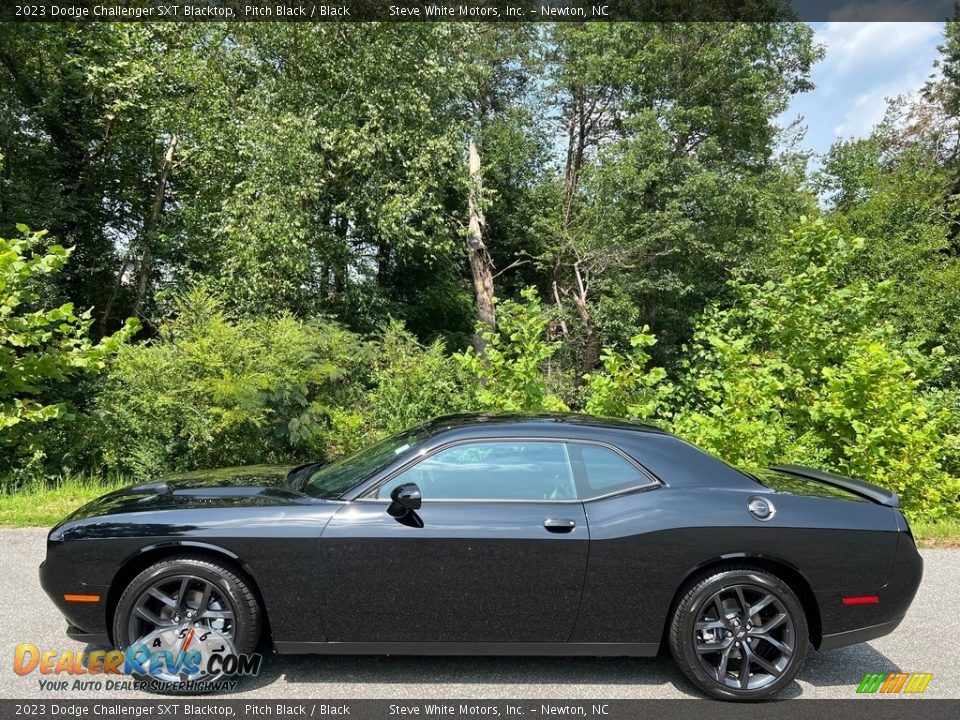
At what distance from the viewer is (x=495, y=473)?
13.0 feet

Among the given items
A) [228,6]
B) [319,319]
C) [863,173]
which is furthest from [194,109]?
[863,173]

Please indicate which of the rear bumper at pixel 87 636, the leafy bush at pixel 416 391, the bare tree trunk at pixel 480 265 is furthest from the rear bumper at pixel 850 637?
the bare tree trunk at pixel 480 265

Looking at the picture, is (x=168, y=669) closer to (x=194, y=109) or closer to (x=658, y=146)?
(x=194, y=109)

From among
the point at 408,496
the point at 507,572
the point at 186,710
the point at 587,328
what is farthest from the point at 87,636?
the point at 587,328

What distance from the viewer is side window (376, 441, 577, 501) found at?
12.8ft

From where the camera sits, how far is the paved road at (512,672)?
12.1 feet

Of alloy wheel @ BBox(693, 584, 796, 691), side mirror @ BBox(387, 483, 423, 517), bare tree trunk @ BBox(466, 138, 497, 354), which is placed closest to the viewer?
side mirror @ BBox(387, 483, 423, 517)

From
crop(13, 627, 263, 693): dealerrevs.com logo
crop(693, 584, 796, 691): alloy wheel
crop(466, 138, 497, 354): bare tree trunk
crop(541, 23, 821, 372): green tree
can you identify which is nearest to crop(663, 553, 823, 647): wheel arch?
crop(693, 584, 796, 691): alloy wheel

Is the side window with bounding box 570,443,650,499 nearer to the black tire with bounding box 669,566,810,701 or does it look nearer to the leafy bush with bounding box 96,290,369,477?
the black tire with bounding box 669,566,810,701

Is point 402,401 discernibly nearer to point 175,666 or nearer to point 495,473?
point 495,473

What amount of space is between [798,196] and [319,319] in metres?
14.5

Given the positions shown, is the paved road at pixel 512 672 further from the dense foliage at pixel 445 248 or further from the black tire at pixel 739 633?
the dense foliage at pixel 445 248

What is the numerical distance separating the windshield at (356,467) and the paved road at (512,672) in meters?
0.95

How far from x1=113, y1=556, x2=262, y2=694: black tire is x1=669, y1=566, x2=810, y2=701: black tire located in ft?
7.22
